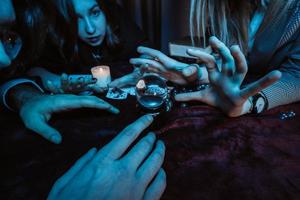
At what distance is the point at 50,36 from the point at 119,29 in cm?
47

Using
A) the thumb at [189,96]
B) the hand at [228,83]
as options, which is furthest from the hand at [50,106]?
the hand at [228,83]

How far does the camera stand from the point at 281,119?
84 centimetres

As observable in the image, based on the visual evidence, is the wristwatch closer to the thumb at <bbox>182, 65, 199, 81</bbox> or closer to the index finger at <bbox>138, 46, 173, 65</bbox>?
the thumb at <bbox>182, 65, 199, 81</bbox>

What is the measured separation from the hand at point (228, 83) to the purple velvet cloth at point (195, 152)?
32 millimetres

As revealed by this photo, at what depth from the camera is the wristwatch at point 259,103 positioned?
87cm

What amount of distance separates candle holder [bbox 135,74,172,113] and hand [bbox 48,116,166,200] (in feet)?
0.71

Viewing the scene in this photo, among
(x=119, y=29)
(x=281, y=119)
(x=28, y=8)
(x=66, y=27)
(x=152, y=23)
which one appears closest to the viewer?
(x=281, y=119)

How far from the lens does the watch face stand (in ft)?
2.85

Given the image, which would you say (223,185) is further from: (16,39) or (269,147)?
(16,39)

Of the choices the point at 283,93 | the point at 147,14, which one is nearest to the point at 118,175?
the point at 283,93

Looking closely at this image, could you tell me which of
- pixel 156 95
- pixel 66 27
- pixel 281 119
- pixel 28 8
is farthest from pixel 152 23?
pixel 281 119

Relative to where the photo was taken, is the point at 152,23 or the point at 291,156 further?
the point at 152,23

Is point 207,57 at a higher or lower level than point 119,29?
higher

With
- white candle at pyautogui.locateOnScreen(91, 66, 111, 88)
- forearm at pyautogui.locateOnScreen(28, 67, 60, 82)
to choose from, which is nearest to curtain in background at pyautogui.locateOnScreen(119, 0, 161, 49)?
forearm at pyautogui.locateOnScreen(28, 67, 60, 82)
